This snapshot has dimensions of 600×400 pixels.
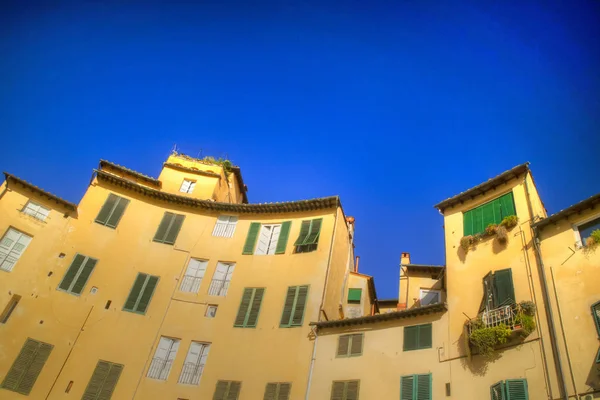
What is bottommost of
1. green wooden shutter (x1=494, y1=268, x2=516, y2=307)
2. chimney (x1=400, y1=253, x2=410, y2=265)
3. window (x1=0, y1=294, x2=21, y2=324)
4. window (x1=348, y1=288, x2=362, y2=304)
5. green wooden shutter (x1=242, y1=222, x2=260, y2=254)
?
window (x1=0, y1=294, x2=21, y2=324)

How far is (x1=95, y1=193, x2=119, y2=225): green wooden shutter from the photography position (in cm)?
3033

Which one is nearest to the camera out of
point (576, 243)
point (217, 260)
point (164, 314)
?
point (576, 243)

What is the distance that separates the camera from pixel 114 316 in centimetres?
2705

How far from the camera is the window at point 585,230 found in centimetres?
1995

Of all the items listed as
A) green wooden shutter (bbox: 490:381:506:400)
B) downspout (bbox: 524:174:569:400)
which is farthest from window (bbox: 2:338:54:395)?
downspout (bbox: 524:174:569:400)

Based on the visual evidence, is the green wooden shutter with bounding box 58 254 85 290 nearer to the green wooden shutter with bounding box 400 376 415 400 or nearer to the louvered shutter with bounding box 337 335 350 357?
the louvered shutter with bounding box 337 335 350 357

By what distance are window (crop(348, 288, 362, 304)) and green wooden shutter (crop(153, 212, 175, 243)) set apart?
12937mm

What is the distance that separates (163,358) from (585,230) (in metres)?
21.6

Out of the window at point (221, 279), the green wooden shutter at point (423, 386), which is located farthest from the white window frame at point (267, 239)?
the green wooden shutter at point (423, 386)

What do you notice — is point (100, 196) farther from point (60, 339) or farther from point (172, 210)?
point (60, 339)

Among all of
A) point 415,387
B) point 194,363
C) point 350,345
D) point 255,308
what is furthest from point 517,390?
point 194,363

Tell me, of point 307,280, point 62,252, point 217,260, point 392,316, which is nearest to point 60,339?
point 62,252

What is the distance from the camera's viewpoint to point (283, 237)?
100ft

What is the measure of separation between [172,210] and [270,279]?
8.73 meters
